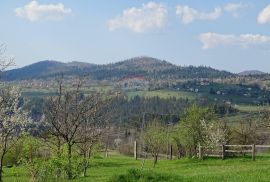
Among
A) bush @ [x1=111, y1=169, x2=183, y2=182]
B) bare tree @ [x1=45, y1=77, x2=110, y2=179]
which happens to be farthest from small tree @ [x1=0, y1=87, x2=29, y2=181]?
bush @ [x1=111, y1=169, x2=183, y2=182]

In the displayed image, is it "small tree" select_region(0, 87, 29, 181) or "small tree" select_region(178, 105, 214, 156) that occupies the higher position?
"small tree" select_region(0, 87, 29, 181)

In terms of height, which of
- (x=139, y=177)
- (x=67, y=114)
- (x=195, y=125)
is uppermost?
(x=67, y=114)

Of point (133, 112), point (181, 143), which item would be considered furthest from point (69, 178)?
point (133, 112)

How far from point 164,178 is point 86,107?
12.0m

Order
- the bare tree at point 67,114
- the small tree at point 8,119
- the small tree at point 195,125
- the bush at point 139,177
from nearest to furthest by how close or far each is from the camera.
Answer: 1. the bush at point 139,177
2. the small tree at point 8,119
3. the bare tree at point 67,114
4. the small tree at point 195,125

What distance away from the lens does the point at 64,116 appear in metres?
31.3

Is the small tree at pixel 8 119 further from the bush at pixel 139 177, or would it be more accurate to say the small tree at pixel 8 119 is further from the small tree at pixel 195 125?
the small tree at pixel 195 125

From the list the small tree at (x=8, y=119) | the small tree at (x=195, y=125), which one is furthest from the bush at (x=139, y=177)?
the small tree at (x=195, y=125)

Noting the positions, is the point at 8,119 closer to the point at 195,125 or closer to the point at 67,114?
the point at 67,114

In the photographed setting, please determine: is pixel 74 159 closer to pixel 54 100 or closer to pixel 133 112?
pixel 54 100

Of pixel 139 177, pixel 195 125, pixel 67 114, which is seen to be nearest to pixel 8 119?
pixel 67 114

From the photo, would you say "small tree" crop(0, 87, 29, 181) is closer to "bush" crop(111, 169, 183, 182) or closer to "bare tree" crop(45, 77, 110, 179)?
"bare tree" crop(45, 77, 110, 179)

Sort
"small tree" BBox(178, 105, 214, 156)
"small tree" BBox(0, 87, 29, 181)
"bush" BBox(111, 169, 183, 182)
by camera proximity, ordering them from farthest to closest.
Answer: "small tree" BBox(178, 105, 214, 156)
"small tree" BBox(0, 87, 29, 181)
"bush" BBox(111, 169, 183, 182)

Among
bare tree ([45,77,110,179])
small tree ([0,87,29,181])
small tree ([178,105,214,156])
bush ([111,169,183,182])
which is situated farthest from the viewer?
small tree ([178,105,214,156])
